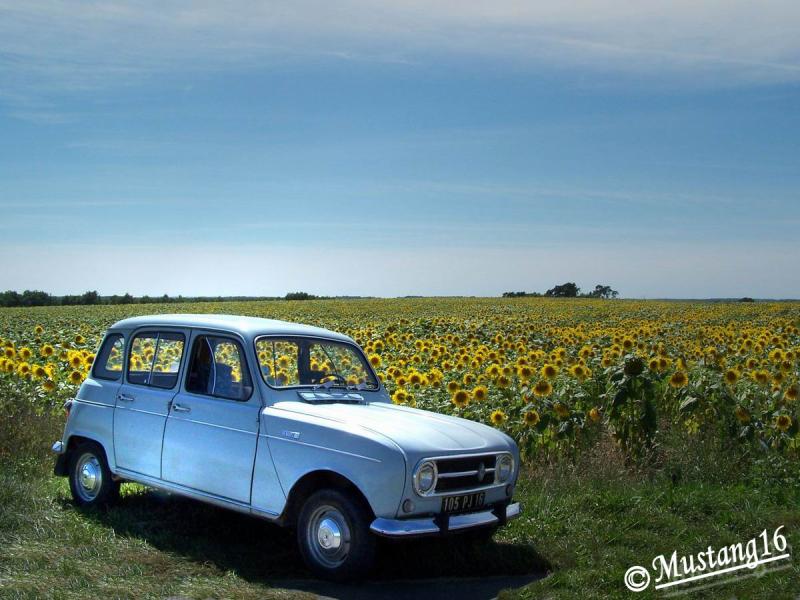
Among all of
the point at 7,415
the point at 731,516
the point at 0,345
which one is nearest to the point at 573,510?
the point at 731,516

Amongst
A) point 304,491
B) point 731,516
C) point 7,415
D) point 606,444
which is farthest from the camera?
point 7,415

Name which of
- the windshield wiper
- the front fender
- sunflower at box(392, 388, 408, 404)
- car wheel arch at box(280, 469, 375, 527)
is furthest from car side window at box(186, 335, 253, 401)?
sunflower at box(392, 388, 408, 404)

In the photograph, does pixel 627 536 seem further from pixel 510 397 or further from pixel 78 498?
pixel 78 498

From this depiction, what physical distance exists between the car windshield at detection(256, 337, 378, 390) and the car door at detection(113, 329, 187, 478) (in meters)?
0.92

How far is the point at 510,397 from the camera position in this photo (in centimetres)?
1127

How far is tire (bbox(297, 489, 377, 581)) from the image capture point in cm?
641

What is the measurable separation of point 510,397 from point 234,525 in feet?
14.1

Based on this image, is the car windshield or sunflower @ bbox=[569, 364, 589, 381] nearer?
the car windshield

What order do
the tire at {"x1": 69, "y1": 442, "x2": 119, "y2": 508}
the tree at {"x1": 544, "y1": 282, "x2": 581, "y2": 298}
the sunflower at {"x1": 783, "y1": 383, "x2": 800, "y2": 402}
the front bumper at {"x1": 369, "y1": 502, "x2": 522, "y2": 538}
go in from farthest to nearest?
the tree at {"x1": 544, "y1": 282, "x2": 581, "y2": 298} < the sunflower at {"x1": 783, "y1": 383, "x2": 800, "y2": 402} < the tire at {"x1": 69, "y1": 442, "x2": 119, "y2": 508} < the front bumper at {"x1": 369, "y1": 502, "x2": 522, "y2": 538}

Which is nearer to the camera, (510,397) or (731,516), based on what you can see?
(731,516)

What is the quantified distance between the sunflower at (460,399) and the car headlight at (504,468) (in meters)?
4.08

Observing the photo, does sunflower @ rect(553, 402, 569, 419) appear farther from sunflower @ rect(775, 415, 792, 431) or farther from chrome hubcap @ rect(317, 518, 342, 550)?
chrome hubcap @ rect(317, 518, 342, 550)

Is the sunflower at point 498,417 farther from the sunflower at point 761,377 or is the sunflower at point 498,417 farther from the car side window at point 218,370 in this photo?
the sunflower at point 761,377

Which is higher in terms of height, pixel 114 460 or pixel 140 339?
pixel 140 339
